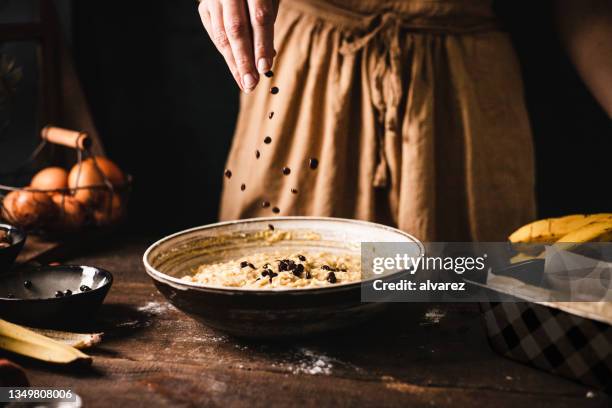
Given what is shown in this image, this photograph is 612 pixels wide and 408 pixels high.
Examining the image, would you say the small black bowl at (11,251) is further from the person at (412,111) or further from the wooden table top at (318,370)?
the person at (412,111)

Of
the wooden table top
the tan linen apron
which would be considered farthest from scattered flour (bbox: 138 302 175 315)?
the tan linen apron

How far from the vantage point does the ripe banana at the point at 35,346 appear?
3.34 ft

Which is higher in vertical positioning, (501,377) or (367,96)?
(367,96)

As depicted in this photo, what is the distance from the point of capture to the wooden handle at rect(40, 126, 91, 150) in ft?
6.41

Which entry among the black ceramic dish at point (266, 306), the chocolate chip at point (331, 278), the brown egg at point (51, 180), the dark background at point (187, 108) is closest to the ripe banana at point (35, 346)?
the black ceramic dish at point (266, 306)

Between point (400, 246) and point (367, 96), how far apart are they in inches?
27.5

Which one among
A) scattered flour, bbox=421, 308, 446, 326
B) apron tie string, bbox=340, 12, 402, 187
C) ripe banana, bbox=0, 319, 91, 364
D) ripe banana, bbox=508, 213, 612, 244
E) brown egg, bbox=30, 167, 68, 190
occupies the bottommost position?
scattered flour, bbox=421, 308, 446, 326

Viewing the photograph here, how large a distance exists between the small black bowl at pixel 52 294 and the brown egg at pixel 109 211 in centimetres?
65

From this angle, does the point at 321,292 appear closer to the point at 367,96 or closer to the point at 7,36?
the point at 367,96

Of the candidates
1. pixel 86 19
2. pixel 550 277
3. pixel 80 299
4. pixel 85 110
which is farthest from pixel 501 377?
pixel 86 19

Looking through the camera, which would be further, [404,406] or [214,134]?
[214,134]

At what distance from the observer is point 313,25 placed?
186 cm

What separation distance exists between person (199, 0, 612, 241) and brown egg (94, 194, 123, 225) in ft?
1.63

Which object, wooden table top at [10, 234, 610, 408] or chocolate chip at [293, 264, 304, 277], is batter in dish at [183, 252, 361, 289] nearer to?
chocolate chip at [293, 264, 304, 277]
